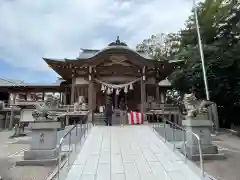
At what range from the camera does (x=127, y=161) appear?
6.21 metres

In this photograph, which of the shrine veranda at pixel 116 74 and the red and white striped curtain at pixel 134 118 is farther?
the shrine veranda at pixel 116 74

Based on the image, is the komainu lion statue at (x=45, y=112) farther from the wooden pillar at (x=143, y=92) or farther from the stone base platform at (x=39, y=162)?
the wooden pillar at (x=143, y=92)

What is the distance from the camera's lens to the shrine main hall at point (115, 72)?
15.6 meters

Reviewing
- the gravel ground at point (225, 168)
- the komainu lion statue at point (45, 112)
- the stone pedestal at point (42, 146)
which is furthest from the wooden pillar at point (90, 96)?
the gravel ground at point (225, 168)

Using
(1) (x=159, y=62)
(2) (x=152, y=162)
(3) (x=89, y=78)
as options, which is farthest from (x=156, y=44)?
(2) (x=152, y=162)

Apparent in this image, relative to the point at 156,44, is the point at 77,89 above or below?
below

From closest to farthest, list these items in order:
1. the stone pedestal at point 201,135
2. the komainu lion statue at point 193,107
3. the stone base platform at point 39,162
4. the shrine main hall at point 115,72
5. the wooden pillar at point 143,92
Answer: the stone base platform at point 39,162 < the stone pedestal at point 201,135 < the komainu lion statue at point 193,107 < the wooden pillar at point 143,92 < the shrine main hall at point 115,72

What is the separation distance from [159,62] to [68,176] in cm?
1223

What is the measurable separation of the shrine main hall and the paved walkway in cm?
677

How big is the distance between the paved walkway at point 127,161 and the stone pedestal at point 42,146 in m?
0.83

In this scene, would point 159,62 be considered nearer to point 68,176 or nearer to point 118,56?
point 118,56

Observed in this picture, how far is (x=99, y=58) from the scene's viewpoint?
51.2 ft

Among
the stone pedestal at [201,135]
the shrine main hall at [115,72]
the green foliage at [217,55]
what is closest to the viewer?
the stone pedestal at [201,135]

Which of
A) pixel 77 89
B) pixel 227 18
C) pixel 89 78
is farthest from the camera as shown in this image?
pixel 77 89
